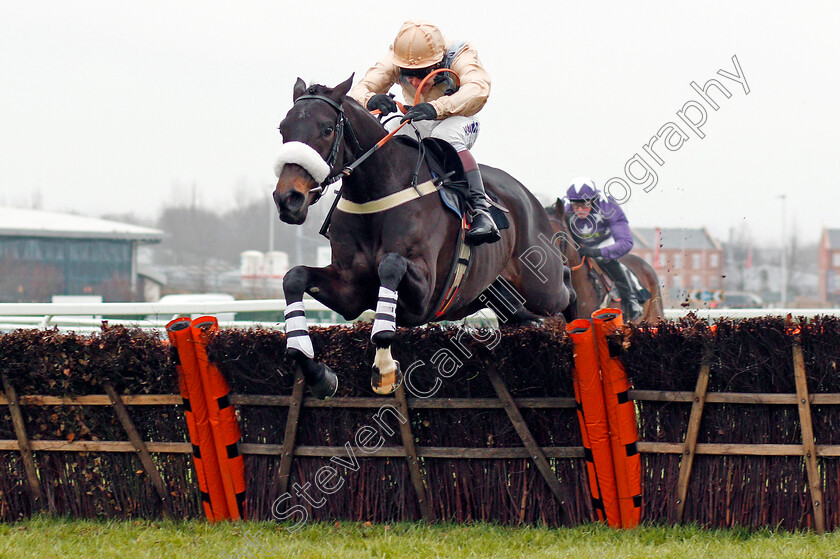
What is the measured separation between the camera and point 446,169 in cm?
477

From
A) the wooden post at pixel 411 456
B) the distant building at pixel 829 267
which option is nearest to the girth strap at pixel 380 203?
the wooden post at pixel 411 456

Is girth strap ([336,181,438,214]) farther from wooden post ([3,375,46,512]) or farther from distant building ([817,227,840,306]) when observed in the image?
distant building ([817,227,840,306])

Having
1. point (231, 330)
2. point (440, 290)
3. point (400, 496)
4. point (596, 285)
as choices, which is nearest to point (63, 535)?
point (231, 330)

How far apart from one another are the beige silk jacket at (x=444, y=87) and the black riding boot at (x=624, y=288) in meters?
3.99

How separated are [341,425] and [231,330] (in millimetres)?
802

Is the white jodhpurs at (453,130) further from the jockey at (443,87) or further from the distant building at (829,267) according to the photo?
the distant building at (829,267)

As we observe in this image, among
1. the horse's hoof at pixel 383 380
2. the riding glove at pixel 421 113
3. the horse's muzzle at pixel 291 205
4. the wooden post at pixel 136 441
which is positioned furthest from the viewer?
the wooden post at pixel 136 441

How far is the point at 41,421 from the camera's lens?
4.99 metres

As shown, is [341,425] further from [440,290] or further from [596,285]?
[596,285]

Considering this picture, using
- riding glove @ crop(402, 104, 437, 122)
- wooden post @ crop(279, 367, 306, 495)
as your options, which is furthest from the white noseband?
wooden post @ crop(279, 367, 306, 495)

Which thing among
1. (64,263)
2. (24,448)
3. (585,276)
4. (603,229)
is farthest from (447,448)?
(64,263)

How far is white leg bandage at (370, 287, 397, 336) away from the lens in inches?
154

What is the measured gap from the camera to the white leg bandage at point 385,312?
3.92 meters

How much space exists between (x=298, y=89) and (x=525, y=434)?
2091mm
